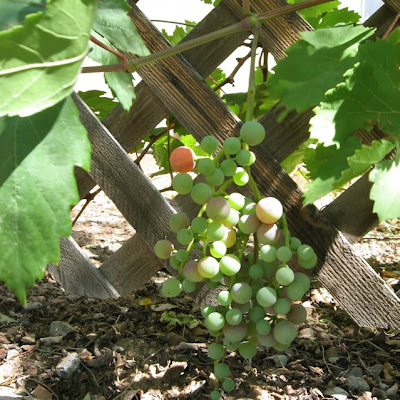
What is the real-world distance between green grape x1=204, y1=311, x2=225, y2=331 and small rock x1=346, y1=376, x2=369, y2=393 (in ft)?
1.59

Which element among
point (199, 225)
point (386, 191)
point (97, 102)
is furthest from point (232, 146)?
point (97, 102)

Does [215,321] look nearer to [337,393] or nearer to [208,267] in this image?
[208,267]

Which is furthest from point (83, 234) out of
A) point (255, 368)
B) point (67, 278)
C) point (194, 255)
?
point (255, 368)

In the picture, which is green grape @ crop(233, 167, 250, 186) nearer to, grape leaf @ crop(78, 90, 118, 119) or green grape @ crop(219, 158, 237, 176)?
green grape @ crop(219, 158, 237, 176)

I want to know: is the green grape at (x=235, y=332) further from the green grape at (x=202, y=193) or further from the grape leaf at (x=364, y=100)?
the grape leaf at (x=364, y=100)

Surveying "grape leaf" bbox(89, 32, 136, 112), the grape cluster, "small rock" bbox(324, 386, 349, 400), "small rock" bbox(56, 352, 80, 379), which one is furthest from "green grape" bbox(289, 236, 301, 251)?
"small rock" bbox(56, 352, 80, 379)

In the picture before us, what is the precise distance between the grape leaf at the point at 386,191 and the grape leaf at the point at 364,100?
10 centimetres

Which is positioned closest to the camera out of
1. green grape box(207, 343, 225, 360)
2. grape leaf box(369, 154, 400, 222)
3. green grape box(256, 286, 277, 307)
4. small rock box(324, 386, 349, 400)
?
grape leaf box(369, 154, 400, 222)

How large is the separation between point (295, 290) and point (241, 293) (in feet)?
0.26

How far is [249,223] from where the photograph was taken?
873mm

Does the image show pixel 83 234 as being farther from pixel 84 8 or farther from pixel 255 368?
pixel 84 8

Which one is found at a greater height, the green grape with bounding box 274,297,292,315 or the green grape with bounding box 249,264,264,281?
the green grape with bounding box 249,264,264,281

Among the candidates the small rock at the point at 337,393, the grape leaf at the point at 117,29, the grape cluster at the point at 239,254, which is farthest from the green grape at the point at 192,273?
the small rock at the point at 337,393

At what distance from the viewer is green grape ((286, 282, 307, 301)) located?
87 centimetres
